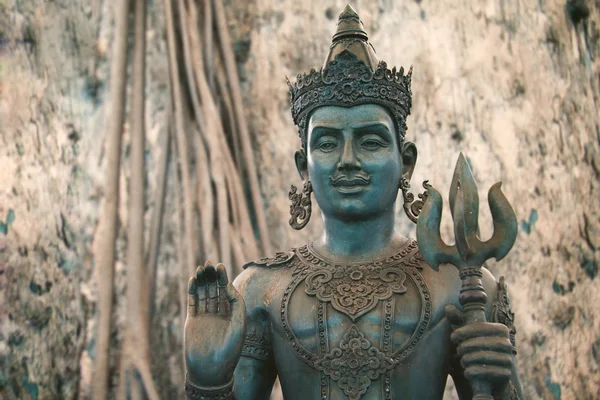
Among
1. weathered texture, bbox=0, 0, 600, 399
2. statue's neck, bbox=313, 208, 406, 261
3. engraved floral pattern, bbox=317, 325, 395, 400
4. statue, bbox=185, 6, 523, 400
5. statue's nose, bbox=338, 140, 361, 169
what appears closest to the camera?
statue, bbox=185, 6, 523, 400

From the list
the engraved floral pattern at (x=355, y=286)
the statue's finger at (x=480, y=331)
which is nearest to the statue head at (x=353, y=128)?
the engraved floral pattern at (x=355, y=286)

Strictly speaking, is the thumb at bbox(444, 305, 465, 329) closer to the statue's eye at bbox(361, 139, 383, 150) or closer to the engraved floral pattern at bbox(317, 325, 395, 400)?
the engraved floral pattern at bbox(317, 325, 395, 400)

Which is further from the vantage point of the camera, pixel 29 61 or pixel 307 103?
pixel 29 61

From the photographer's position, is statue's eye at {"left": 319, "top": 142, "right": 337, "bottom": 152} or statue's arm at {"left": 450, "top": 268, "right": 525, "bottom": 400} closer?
statue's arm at {"left": 450, "top": 268, "right": 525, "bottom": 400}

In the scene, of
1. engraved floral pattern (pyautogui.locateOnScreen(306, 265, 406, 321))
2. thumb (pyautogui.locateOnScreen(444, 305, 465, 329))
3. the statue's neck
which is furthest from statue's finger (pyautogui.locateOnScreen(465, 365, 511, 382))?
the statue's neck

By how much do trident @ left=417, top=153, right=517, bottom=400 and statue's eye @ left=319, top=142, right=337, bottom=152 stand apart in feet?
1.13

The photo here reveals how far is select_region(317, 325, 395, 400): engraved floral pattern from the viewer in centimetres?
231

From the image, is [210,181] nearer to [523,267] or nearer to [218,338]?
[523,267]

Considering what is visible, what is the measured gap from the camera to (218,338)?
7.36 ft

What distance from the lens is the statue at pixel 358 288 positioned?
219 centimetres

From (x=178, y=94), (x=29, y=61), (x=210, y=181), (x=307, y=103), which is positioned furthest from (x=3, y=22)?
(x=307, y=103)

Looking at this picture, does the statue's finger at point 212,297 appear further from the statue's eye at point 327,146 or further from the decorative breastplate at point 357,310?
the statue's eye at point 327,146

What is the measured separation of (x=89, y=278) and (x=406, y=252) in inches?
80.4

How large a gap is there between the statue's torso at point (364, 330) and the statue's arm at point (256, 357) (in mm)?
27
